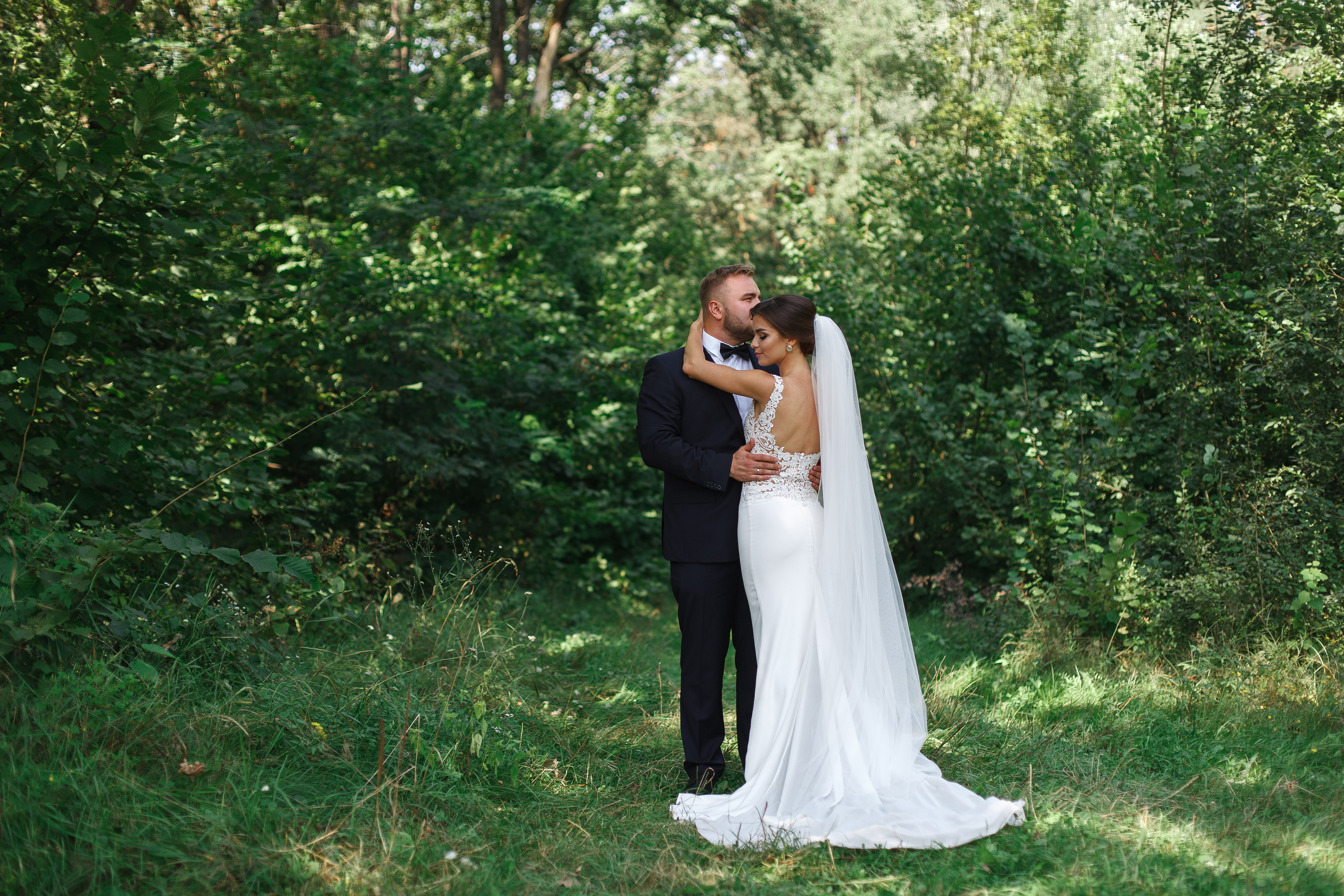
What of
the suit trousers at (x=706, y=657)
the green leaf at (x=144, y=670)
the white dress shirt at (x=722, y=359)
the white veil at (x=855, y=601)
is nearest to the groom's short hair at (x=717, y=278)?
the white dress shirt at (x=722, y=359)

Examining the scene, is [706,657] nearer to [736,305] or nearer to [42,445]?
[736,305]

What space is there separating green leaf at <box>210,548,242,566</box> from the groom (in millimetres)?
1628

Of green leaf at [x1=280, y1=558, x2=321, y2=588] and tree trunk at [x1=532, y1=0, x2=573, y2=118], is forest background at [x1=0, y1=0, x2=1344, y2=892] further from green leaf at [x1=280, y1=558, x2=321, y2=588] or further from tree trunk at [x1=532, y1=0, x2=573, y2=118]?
tree trunk at [x1=532, y1=0, x2=573, y2=118]

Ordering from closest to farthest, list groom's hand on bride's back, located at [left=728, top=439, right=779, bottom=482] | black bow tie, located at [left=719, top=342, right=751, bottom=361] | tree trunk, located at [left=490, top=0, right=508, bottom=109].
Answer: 1. groom's hand on bride's back, located at [left=728, top=439, right=779, bottom=482]
2. black bow tie, located at [left=719, top=342, right=751, bottom=361]
3. tree trunk, located at [left=490, top=0, right=508, bottom=109]

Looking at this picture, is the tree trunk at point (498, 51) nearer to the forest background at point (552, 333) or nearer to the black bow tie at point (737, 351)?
the forest background at point (552, 333)

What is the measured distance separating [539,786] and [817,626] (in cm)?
127

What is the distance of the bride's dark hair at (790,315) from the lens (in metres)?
4.11

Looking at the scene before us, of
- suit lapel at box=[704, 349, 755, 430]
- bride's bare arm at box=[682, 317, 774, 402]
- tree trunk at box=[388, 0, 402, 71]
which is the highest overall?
tree trunk at box=[388, 0, 402, 71]

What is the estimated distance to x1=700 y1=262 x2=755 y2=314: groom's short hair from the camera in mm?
4309

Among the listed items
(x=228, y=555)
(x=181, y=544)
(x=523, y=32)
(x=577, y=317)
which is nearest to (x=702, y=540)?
(x=228, y=555)

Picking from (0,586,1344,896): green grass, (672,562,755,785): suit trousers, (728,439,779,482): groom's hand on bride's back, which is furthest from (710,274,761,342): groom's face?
(0,586,1344,896): green grass

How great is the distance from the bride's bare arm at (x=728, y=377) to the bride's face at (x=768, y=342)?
7 centimetres

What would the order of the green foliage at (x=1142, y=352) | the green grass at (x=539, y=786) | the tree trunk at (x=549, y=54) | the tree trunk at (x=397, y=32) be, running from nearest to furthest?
1. the green grass at (x=539, y=786)
2. the green foliage at (x=1142, y=352)
3. the tree trunk at (x=397, y=32)
4. the tree trunk at (x=549, y=54)

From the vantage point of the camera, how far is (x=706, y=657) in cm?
418
